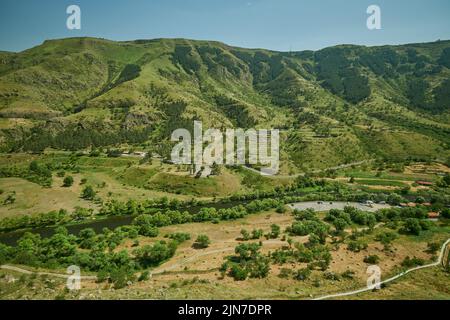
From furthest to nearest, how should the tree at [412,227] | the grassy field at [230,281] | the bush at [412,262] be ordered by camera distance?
the tree at [412,227] < the bush at [412,262] < the grassy field at [230,281]

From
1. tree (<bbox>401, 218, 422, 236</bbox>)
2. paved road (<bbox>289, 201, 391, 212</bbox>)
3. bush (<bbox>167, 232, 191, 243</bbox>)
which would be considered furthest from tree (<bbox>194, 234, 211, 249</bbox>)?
tree (<bbox>401, 218, 422, 236</bbox>)

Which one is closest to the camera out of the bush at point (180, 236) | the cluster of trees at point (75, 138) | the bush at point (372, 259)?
the bush at point (372, 259)

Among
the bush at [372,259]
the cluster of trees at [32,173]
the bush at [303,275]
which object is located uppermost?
the cluster of trees at [32,173]

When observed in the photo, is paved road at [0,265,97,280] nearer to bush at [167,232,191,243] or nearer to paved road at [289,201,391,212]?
bush at [167,232,191,243]

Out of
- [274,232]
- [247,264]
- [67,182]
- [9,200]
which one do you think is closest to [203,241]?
[247,264]

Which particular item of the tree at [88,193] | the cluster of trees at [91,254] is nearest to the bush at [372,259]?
the cluster of trees at [91,254]

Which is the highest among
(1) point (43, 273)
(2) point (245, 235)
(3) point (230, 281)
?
(1) point (43, 273)

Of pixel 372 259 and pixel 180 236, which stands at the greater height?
pixel 180 236

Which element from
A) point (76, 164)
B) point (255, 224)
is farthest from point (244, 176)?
point (76, 164)

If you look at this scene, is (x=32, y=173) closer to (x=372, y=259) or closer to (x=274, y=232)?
(x=274, y=232)

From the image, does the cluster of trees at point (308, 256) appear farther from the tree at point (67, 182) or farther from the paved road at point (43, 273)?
the tree at point (67, 182)

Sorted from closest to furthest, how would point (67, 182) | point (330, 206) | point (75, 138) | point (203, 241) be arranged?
point (203, 241)
point (330, 206)
point (67, 182)
point (75, 138)

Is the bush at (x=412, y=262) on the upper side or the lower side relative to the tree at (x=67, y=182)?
lower
